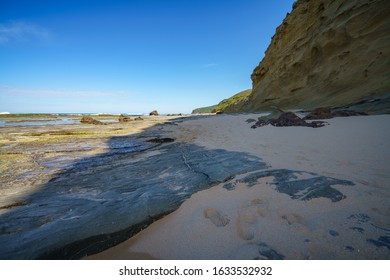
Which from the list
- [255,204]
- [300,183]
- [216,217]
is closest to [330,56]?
[300,183]

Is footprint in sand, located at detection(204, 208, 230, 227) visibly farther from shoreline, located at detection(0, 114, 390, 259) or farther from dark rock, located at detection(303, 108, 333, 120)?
dark rock, located at detection(303, 108, 333, 120)

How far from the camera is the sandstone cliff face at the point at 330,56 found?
8719mm

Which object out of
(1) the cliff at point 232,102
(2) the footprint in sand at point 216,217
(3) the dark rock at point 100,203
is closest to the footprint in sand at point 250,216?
(2) the footprint in sand at point 216,217

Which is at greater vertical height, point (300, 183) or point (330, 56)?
point (330, 56)

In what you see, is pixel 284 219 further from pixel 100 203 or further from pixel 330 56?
pixel 330 56

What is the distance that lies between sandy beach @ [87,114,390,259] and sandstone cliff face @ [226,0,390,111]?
7.52 metres

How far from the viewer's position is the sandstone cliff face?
872cm

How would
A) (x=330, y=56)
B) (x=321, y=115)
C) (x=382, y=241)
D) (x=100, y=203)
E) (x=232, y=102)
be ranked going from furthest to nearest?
(x=232, y=102)
(x=330, y=56)
(x=321, y=115)
(x=100, y=203)
(x=382, y=241)

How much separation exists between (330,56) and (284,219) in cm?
1393

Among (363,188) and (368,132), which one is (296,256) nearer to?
(363,188)

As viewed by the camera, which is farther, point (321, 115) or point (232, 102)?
point (232, 102)

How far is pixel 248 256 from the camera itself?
125 centimetres

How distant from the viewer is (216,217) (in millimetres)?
1686
